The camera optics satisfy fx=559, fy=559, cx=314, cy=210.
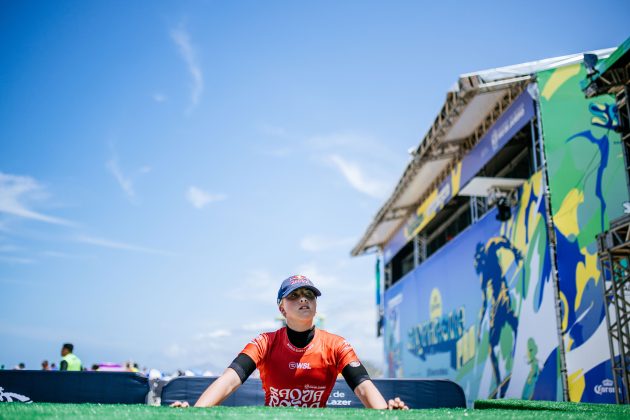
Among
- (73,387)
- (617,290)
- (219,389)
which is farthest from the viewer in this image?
(617,290)

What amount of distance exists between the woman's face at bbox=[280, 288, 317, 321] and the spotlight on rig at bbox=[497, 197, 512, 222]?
11.0 metres

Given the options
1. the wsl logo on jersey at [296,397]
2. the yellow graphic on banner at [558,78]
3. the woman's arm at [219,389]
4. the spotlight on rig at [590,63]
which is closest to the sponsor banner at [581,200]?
the yellow graphic on banner at [558,78]

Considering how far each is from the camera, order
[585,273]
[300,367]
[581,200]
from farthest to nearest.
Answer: [581,200] < [585,273] < [300,367]

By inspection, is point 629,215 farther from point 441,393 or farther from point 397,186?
point 397,186

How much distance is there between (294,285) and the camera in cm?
301

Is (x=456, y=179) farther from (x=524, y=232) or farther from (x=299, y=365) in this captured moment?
(x=299, y=365)

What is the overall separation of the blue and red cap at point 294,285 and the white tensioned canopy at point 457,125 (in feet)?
34.2

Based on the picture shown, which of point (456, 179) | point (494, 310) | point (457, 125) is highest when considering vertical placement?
point (457, 125)

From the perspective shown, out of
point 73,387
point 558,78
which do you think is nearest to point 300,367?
point 73,387

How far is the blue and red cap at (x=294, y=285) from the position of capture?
118 inches

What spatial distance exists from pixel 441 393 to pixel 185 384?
240 cm

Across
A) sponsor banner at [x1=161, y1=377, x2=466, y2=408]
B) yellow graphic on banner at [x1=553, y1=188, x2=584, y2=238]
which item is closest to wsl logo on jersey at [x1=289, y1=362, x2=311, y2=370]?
sponsor banner at [x1=161, y1=377, x2=466, y2=408]

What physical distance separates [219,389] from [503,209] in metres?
11.7

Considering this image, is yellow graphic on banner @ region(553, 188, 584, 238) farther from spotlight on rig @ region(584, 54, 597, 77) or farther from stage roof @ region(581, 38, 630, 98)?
spotlight on rig @ region(584, 54, 597, 77)
